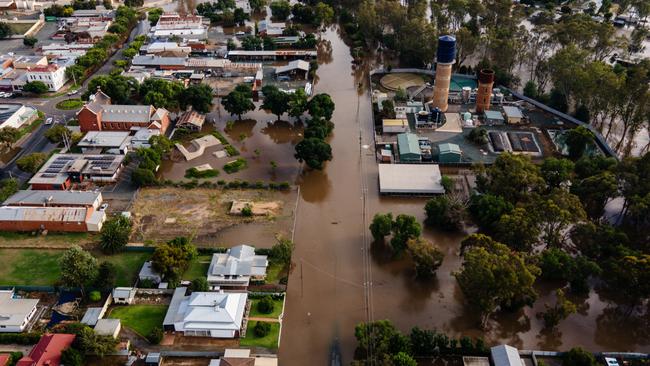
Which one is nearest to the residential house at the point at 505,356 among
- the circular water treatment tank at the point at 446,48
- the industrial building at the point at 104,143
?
the circular water treatment tank at the point at 446,48

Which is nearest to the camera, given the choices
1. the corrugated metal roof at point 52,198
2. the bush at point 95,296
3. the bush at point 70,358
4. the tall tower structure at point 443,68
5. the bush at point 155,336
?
the bush at point 70,358

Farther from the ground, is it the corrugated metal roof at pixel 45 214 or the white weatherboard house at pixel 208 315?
the corrugated metal roof at pixel 45 214

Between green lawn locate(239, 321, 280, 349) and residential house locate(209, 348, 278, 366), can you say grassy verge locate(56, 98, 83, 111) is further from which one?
residential house locate(209, 348, 278, 366)

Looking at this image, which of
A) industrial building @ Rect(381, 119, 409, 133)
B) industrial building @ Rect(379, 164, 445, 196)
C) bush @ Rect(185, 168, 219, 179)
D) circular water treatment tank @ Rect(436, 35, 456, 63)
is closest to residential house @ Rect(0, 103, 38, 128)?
bush @ Rect(185, 168, 219, 179)

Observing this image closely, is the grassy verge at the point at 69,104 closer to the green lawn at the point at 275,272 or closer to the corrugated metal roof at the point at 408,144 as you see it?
the green lawn at the point at 275,272

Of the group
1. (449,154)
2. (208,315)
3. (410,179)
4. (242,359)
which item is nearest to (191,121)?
(410,179)

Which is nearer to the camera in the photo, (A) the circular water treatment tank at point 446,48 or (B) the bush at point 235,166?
(B) the bush at point 235,166
